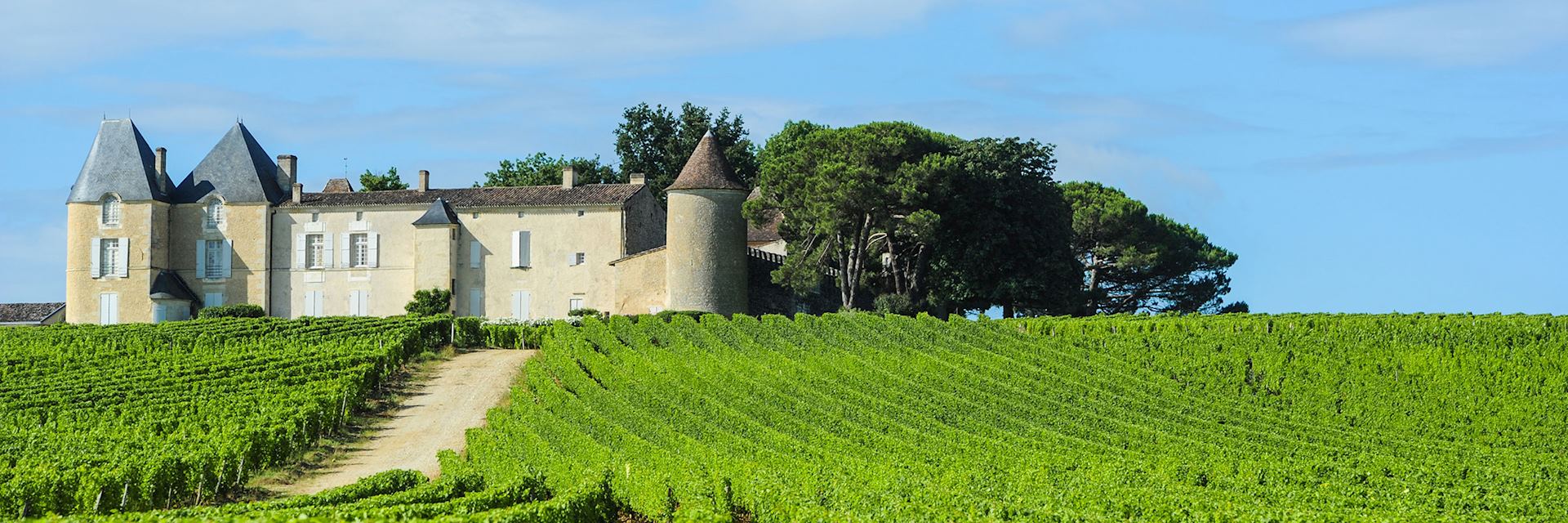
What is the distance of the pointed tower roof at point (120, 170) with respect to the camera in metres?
55.7

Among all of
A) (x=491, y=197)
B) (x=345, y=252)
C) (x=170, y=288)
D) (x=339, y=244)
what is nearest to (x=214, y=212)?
(x=170, y=288)

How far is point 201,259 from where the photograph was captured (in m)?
55.9

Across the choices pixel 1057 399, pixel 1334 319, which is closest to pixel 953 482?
pixel 1057 399

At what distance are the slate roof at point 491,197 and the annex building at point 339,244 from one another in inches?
2.6

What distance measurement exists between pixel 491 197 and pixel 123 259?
13.1m

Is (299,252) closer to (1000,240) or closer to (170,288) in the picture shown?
(170,288)

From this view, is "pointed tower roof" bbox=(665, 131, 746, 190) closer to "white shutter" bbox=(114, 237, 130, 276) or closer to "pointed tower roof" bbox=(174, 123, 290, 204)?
"pointed tower roof" bbox=(174, 123, 290, 204)

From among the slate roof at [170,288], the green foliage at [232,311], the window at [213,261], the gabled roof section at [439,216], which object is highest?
the gabled roof section at [439,216]

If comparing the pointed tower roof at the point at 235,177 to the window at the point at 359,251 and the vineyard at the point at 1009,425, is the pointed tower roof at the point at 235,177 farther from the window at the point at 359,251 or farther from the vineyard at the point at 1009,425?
the vineyard at the point at 1009,425

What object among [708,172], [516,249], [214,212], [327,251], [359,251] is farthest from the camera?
[214,212]

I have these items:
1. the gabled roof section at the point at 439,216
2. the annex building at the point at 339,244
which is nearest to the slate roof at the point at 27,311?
the annex building at the point at 339,244

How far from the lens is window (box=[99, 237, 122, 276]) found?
54906 millimetres

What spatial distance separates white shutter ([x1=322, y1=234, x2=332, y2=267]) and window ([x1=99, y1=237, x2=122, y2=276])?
7.06 meters

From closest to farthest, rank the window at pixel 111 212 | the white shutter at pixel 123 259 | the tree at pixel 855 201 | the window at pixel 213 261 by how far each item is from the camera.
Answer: the tree at pixel 855 201
the white shutter at pixel 123 259
the window at pixel 111 212
the window at pixel 213 261
